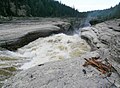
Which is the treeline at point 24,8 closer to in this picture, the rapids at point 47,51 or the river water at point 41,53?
the rapids at point 47,51

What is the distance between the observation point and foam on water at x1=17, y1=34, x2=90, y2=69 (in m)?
25.3

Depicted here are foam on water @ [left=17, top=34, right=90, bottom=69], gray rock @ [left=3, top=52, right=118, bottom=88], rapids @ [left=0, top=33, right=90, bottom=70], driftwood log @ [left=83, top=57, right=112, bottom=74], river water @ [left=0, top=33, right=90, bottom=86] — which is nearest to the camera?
gray rock @ [left=3, top=52, right=118, bottom=88]

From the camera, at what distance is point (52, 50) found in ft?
95.7

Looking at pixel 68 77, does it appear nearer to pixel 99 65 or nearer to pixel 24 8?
pixel 99 65

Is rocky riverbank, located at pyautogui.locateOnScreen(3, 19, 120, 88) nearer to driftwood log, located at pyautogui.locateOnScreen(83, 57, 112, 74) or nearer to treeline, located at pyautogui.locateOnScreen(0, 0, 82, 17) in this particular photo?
driftwood log, located at pyautogui.locateOnScreen(83, 57, 112, 74)

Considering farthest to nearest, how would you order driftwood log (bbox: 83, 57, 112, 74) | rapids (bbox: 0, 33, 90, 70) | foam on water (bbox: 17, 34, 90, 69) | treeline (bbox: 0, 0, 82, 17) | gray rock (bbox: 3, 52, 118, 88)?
treeline (bbox: 0, 0, 82, 17) < foam on water (bbox: 17, 34, 90, 69) < rapids (bbox: 0, 33, 90, 70) < driftwood log (bbox: 83, 57, 112, 74) < gray rock (bbox: 3, 52, 118, 88)

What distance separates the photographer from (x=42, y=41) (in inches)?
1419

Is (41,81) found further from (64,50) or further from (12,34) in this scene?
(12,34)

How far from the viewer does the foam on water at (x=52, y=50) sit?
83.1ft

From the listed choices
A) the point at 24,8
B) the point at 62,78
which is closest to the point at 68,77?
the point at 62,78

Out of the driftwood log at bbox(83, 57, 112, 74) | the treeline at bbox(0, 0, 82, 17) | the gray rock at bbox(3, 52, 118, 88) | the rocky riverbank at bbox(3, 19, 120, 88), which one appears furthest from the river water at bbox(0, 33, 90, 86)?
the treeline at bbox(0, 0, 82, 17)

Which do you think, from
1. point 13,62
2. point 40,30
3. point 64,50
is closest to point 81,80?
point 13,62

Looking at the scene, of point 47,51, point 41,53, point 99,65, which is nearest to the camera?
point 99,65

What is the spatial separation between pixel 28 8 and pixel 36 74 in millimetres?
79824
